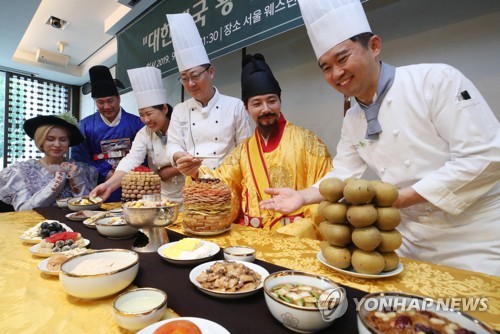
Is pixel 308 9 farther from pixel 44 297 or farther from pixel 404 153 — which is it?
pixel 44 297

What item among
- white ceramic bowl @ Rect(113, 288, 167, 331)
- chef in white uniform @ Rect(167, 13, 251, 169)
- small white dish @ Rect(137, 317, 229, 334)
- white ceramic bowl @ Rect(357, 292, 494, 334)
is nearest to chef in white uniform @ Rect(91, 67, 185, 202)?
chef in white uniform @ Rect(167, 13, 251, 169)

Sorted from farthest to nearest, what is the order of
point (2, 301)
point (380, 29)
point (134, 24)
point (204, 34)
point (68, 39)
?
1. point (68, 39)
2. point (134, 24)
3. point (204, 34)
4. point (380, 29)
5. point (2, 301)

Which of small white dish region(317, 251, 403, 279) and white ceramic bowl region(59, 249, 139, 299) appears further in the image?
small white dish region(317, 251, 403, 279)

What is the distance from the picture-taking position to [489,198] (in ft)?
4.28

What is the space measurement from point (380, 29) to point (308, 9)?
1208 mm

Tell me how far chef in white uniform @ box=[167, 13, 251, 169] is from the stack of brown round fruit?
1630 mm

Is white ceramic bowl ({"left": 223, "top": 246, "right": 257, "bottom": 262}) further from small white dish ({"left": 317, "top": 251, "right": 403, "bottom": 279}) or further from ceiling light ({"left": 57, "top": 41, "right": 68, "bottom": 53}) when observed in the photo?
ceiling light ({"left": 57, "top": 41, "right": 68, "bottom": 53})

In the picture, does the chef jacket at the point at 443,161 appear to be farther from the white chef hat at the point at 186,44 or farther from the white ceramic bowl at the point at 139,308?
the white chef hat at the point at 186,44

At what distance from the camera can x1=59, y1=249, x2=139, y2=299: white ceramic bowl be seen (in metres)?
0.83

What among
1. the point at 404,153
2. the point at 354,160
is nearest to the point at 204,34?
the point at 354,160

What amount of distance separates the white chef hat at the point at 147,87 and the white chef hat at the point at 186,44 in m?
0.55

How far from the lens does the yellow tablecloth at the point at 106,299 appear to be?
2.52 feet

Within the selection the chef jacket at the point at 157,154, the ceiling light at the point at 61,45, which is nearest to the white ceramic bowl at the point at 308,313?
the chef jacket at the point at 157,154

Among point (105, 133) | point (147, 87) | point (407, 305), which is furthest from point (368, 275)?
point (105, 133)
